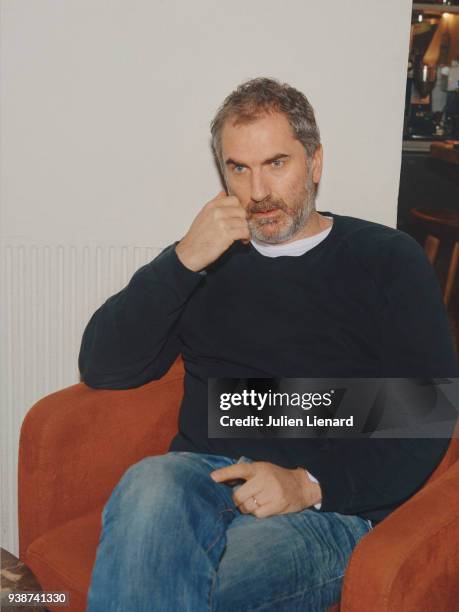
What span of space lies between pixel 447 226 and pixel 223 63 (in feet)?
5.98

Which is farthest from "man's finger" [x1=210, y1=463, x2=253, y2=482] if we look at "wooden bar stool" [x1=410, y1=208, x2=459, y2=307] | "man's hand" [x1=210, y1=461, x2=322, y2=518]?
"wooden bar stool" [x1=410, y1=208, x2=459, y2=307]

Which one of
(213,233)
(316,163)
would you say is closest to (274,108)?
(316,163)

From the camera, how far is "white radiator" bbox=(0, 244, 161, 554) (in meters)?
2.26

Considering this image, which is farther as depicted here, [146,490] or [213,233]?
[213,233]

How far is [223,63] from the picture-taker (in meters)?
2.17

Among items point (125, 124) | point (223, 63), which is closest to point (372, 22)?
point (223, 63)

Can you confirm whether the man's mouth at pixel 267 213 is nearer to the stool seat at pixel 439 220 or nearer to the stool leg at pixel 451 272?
the stool seat at pixel 439 220

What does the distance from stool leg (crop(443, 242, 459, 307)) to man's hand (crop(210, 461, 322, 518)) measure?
2.60m

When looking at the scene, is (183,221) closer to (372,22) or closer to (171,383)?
(171,383)

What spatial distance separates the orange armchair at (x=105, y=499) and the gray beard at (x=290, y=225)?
403mm

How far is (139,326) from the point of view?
1.73 metres

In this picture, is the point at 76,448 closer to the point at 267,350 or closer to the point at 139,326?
the point at 139,326

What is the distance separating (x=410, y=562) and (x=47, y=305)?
4.45ft

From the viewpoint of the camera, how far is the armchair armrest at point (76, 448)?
5.50 feet
